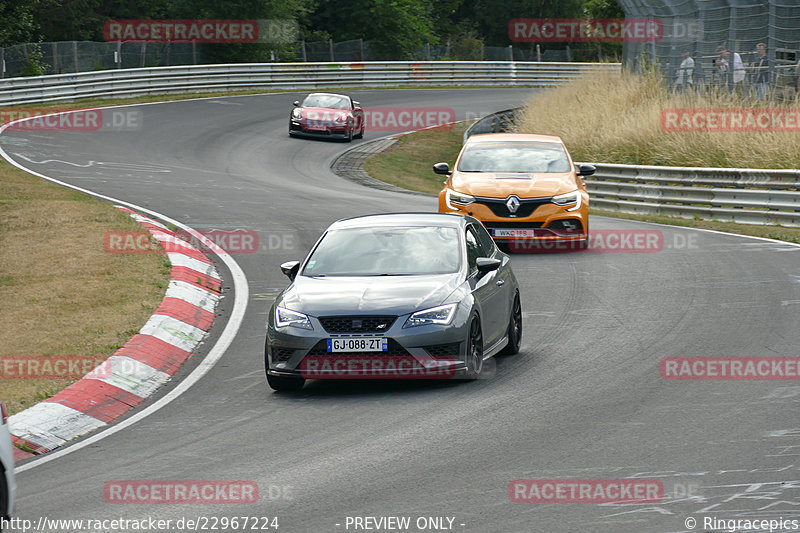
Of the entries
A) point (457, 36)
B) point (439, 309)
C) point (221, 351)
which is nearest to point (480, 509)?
point (439, 309)

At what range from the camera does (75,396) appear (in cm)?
962

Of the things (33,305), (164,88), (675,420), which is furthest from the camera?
(164,88)

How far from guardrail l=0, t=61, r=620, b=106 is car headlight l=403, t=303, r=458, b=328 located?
2937cm

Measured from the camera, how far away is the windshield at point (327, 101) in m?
40.1

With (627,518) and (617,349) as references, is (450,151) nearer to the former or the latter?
(617,349)

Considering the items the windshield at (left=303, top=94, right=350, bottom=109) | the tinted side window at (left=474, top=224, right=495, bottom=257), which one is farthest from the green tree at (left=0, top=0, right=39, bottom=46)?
the tinted side window at (left=474, top=224, right=495, bottom=257)

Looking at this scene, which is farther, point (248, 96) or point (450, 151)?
point (248, 96)

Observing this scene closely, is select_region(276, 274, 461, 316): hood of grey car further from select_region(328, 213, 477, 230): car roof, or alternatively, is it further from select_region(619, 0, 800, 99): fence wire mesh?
select_region(619, 0, 800, 99): fence wire mesh

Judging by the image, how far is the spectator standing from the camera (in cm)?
2906

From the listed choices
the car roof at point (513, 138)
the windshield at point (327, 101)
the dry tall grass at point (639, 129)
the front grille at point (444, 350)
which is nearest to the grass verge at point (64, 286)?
the front grille at point (444, 350)

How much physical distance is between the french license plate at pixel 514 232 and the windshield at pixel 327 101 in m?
23.2

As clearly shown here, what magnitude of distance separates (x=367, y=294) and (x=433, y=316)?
62 cm

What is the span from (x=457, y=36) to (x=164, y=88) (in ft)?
140

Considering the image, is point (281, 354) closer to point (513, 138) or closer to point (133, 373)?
point (133, 373)
